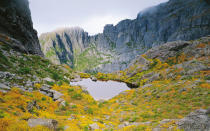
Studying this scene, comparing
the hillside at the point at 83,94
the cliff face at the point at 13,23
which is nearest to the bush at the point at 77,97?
the hillside at the point at 83,94

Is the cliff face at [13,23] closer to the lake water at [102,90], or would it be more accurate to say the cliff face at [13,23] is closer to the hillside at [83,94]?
A: the hillside at [83,94]

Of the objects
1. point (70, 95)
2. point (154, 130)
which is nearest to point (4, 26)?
point (70, 95)

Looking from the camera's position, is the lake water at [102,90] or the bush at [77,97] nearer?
the bush at [77,97]

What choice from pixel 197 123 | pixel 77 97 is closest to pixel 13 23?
pixel 77 97

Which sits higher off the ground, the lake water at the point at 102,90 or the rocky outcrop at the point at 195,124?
the rocky outcrop at the point at 195,124

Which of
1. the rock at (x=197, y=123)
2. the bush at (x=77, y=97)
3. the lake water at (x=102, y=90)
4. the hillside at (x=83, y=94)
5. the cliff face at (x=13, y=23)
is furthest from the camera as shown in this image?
the lake water at (x=102, y=90)

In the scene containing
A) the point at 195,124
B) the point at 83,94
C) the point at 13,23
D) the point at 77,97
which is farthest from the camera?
the point at 13,23

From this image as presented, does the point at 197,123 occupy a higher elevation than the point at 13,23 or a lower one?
lower

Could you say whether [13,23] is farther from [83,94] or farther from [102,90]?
[102,90]

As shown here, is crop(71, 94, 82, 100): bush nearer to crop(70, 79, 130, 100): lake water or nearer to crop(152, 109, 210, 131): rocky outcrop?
crop(152, 109, 210, 131): rocky outcrop

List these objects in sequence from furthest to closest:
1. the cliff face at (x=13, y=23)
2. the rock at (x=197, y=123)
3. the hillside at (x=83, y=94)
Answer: the cliff face at (x=13, y=23) → the hillside at (x=83, y=94) → the rock at (x=197, y=123)

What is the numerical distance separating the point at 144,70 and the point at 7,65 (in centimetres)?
8802

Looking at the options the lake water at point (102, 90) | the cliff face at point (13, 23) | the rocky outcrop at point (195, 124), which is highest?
the cliff face at point (13, 23)

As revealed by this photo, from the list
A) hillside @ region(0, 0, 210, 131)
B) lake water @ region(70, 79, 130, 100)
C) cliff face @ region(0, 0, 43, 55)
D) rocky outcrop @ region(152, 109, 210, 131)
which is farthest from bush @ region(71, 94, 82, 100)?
cliff face @ region(0, 0, 43, 55)
